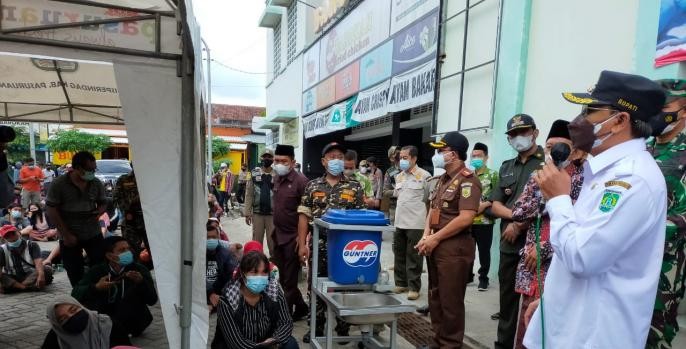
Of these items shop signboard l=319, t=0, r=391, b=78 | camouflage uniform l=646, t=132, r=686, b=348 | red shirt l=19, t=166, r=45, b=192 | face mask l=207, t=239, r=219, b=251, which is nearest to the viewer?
camouflage uniform l=646, t=132, r=686, b=348

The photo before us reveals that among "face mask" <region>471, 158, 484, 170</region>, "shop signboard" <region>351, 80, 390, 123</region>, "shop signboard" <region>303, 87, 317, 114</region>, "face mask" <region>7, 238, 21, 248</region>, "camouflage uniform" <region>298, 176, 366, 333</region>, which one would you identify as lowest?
"face mask" <region>7, 238, 21, 248</region>

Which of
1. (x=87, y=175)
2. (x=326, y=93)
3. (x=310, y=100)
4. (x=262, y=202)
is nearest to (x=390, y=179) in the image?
(x=262, y=202)

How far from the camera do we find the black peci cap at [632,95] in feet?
4.86

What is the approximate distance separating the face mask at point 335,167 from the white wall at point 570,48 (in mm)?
2643

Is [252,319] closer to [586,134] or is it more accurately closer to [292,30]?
[586,134]

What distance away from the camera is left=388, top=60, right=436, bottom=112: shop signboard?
709 centimetres

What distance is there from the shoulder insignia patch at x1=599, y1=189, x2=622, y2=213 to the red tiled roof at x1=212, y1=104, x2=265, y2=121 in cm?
3867

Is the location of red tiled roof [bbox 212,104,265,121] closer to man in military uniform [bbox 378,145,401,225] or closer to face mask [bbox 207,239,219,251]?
man in military uniform [bbox 378,145,401,225]

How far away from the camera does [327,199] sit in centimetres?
396

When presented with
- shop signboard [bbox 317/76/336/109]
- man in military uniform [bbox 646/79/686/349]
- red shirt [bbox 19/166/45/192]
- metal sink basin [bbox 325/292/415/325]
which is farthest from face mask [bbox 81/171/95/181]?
red shirt [bbox 19/166/45/192]

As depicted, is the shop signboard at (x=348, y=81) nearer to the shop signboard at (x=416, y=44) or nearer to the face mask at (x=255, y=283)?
the shop signboard at (x=416, y=44)

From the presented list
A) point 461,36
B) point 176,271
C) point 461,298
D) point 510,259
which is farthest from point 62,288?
point 461,36

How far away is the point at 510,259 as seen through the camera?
128 inches

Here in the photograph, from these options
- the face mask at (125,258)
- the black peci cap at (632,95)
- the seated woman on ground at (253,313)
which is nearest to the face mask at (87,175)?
the face mask at (125,258)
